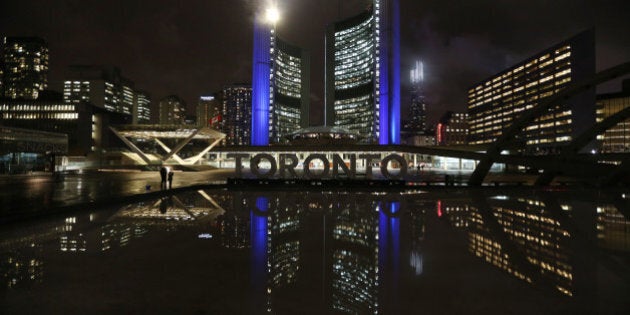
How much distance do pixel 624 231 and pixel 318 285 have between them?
33.5 ft

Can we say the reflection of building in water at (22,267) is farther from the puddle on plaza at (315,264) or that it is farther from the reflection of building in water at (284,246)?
Result: the reflection of building in water at (284,246)

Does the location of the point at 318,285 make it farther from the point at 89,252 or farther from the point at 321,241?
the point at 89,252

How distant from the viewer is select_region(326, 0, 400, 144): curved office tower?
9912 centimetres

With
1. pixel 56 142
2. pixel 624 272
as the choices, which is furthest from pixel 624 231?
pixel 56 142

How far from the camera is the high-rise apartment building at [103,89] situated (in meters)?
168

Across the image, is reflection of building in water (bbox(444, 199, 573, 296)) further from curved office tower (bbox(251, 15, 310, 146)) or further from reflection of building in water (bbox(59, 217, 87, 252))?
curved office tower (bbox(251, 15, 310, 146))

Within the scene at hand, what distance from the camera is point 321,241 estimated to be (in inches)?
367

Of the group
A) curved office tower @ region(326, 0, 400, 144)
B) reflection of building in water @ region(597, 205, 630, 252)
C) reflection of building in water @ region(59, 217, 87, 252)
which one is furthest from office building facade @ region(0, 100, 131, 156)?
reflection of building in water @ region(597, 205, 630, 252)

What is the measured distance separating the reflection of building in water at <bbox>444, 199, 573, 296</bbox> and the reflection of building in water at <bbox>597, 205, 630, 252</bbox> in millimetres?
845

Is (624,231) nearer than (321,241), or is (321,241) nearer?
(321,241)

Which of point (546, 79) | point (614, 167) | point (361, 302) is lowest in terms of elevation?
point (361, 302)

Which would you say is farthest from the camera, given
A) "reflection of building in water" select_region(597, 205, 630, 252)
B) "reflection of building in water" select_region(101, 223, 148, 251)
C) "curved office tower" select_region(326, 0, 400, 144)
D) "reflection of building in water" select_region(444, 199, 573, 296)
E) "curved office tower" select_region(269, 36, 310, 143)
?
"curved office tower" select_region(269, 36, 310, 143)

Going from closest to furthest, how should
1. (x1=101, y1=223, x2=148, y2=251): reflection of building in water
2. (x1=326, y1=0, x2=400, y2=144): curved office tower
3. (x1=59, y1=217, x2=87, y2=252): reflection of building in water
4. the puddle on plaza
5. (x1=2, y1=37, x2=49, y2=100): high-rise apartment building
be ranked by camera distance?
the puddle on plaza
(x1=59, y1=217, x2=87, y2=252): reflection of building in water
(x1=101, y1=223, x2=148, y2=251): reflection of building in water
(x1=326, y1=0, x2=400, y2=144): curved office tower
(x1=2, y1=37, x2=49, y2=100): high-rise apartment building

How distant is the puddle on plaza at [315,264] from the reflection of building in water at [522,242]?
4 cm
